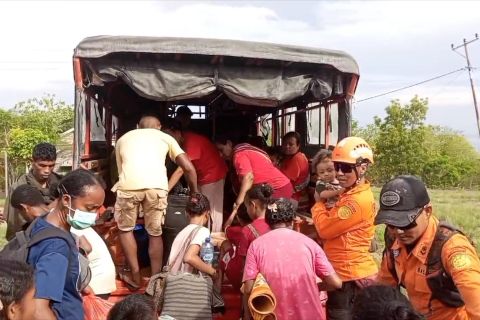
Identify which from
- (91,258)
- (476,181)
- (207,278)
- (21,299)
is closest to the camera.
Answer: (21,299)

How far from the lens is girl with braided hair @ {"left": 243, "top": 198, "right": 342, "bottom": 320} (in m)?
3.24

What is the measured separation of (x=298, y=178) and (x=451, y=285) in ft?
12.0

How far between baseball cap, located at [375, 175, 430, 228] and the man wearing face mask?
4.30 feet

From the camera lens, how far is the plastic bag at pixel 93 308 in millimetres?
3146

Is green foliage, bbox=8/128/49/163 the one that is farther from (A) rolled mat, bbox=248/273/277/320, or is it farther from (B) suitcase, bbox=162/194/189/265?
(A) rolled mat, bbox=248/273/277/320

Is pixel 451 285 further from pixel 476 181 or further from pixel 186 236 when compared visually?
pixel 476 181

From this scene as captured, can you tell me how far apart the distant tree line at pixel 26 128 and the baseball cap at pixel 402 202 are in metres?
23.2

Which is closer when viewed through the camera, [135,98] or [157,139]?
[157,139]

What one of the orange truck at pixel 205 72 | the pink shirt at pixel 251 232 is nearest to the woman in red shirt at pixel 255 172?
the orange truck at pixel 205 72

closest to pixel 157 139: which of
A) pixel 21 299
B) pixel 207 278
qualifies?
pixel 207 278

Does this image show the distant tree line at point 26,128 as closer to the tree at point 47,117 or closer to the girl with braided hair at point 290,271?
the tree at point 47,117

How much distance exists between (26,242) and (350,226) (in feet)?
6.45

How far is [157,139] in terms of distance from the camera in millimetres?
4828

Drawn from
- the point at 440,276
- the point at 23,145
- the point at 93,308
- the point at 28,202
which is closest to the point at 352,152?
the point at 440,276
